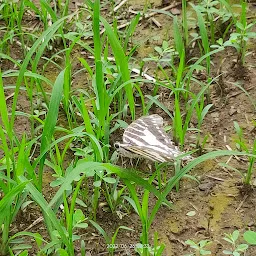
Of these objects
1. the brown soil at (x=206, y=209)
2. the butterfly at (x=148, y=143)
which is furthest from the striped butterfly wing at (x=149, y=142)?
the brown soil at (x=206, y=209)

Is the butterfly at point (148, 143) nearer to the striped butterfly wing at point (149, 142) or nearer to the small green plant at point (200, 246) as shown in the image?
the striped butterfly wing at point (149, 142)

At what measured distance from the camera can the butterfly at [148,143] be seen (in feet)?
7.97

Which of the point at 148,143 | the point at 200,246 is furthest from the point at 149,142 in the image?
the point at 200,246

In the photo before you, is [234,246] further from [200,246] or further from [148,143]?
[148,143]

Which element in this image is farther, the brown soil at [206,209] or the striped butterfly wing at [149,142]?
the brown soil at [206,209]

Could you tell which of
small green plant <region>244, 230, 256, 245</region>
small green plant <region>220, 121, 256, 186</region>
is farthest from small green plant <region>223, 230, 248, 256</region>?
small green plant <region>220, 121, 256, 186</region>

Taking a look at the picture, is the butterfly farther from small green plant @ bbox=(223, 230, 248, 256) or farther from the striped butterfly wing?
small green plant @ bbox=(223, 230, 248, 256)

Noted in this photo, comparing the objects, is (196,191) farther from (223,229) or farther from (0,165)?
(0,165)

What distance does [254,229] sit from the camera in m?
2.68

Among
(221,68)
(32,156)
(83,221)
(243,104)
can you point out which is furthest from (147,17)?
(83,221)

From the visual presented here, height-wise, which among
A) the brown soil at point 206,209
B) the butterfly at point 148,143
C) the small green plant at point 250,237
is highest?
the butterfly at point 148,143

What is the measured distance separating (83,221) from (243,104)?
117cm

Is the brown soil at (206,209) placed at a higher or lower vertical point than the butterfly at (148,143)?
lower

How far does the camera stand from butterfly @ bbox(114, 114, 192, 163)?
2428 mm
